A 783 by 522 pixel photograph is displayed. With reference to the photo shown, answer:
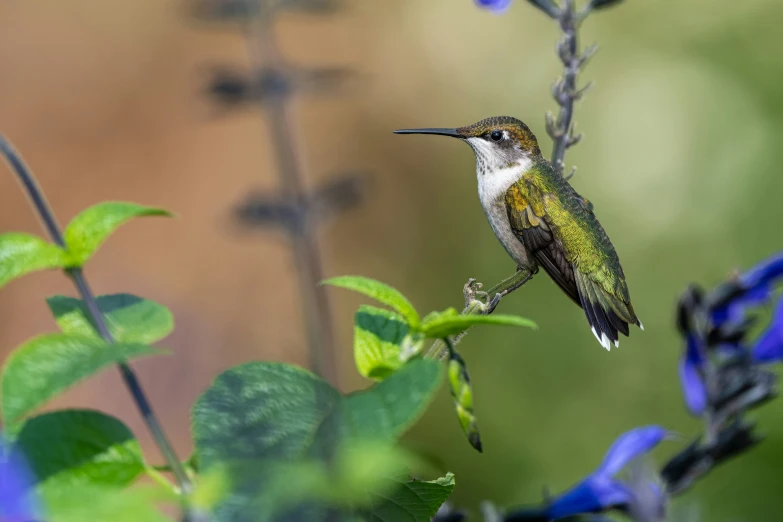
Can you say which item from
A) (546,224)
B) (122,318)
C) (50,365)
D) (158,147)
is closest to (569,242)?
(546,224)

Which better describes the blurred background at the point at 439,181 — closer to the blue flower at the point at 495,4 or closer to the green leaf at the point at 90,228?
the blue flower at the point at 495,4

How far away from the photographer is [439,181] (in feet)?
16.7

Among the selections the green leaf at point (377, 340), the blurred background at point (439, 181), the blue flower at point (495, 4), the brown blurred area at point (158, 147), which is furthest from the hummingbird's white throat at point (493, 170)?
the brown blurred area at point (158, 147)

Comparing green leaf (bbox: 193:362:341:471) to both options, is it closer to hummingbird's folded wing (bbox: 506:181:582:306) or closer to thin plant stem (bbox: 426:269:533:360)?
thin plant stem (bbox: 426:269:533:360)

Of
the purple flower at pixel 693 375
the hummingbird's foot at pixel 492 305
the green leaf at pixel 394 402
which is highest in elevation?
the hummingbird's foot at pixel 492 305

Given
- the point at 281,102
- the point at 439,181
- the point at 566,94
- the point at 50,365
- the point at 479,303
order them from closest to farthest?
the point at 50,365
the point at 479,303
the point at 566,94
the point at 281,102
the point at 439,181

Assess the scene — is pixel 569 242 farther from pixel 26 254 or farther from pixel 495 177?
pixel 26 254

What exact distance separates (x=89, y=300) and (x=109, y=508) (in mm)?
212

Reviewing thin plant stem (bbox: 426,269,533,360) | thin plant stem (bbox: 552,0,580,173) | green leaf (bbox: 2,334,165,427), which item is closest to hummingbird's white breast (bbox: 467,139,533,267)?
thin plant stem (bbox: 426,269,533,360)

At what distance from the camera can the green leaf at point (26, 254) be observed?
0.71 meters

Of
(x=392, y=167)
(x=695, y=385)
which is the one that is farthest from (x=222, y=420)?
(x=392, y=167)

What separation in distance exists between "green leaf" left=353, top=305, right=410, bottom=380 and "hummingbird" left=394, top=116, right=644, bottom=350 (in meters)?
0.70

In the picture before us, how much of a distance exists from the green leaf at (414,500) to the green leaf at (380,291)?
120 mm

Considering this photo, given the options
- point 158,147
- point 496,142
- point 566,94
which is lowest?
point 566,94
